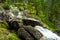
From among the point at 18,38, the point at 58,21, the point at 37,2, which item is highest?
the point at 18,38

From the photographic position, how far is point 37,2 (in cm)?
5294

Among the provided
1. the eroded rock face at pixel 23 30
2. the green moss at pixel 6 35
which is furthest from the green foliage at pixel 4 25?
the green moss at pixel 6 35

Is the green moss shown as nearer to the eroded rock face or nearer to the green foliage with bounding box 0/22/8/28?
the eroded rock face

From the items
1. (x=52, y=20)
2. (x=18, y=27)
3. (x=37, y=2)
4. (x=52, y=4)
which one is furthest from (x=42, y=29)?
(x=52, y=4)

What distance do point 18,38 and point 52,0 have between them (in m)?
45.6

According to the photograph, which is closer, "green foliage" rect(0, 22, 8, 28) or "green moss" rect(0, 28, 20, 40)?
"green moss" rect(0, 28, 20, 40)

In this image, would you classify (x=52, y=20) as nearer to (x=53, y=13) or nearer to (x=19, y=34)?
(x=53, y=13)

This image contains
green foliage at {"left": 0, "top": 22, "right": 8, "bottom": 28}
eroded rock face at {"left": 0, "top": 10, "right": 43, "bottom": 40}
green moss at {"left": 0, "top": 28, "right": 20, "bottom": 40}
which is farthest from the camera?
green foliage at {"left": 0, "top": 22, "right": 8, "bottom": 28}

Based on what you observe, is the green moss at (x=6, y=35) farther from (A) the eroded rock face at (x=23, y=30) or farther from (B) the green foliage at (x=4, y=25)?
(B) the green foliage at (x=4, y=25)

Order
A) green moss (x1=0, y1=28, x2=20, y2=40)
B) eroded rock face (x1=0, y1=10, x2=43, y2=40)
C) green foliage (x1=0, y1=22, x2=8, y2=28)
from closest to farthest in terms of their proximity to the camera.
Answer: green moss (x1=0, y1=28, x2=20, y2=40) → eroded rock face (x1=0, y1=10, x2=43, y2=40) → green foliage (x1=0, y1=22, x2=8, y2=28)

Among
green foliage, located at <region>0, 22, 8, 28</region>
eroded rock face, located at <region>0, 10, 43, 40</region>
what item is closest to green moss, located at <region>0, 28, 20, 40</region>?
eroded rock face, located at <region>0, 10, 43, 40</region>

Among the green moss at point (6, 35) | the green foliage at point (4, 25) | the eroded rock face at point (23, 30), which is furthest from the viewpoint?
the green foliage at point (4, 25)

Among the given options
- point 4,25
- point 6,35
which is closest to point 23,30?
point 6,35

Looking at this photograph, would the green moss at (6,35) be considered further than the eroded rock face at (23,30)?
No
